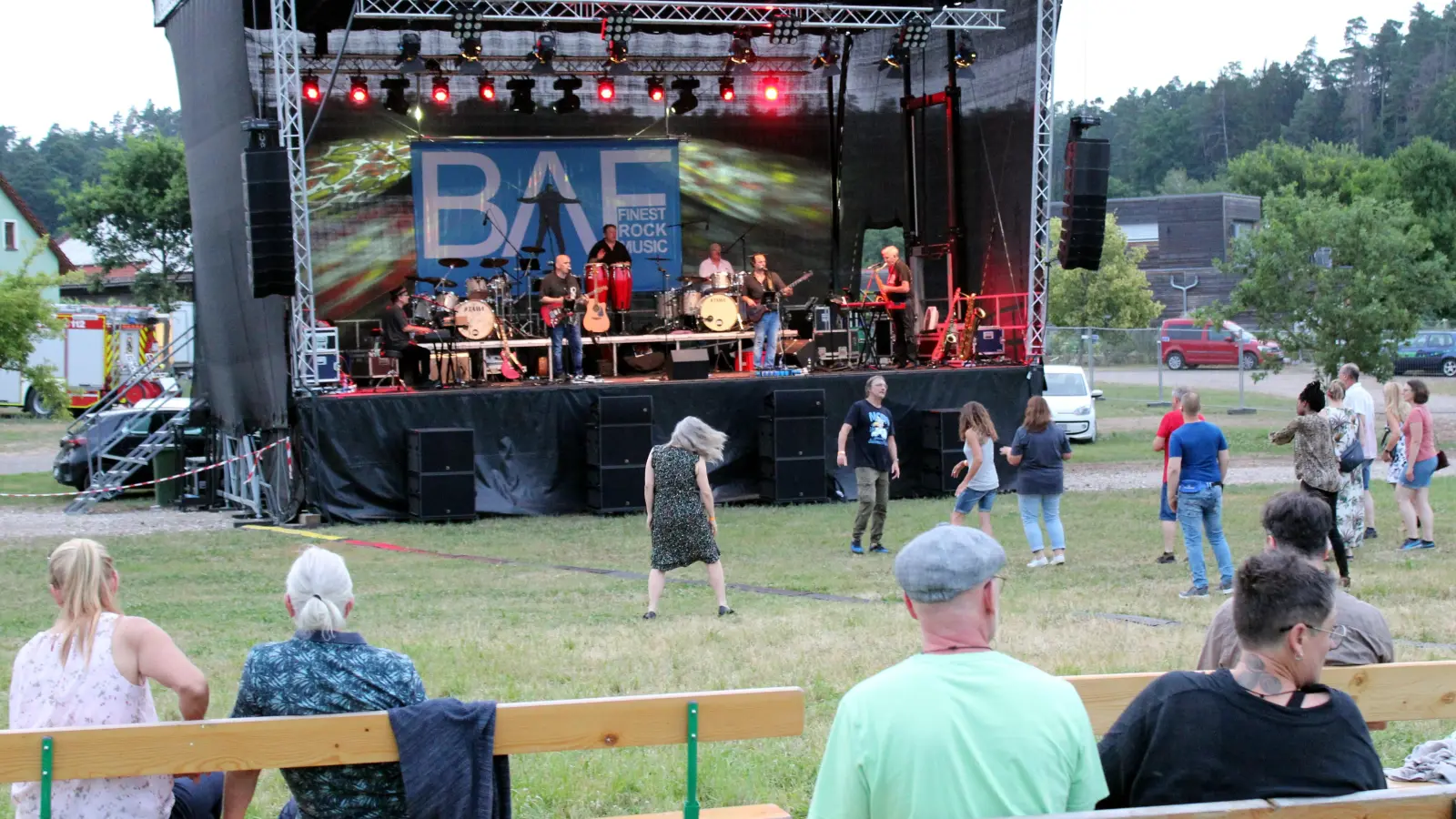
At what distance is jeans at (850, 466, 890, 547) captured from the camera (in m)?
13.2

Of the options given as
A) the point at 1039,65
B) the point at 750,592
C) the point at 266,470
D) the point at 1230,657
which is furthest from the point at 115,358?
the point at 1230,657

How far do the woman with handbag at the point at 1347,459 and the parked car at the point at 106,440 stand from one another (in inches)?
551

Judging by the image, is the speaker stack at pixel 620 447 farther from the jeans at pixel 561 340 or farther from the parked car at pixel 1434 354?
the parked car at pixel 1434 354

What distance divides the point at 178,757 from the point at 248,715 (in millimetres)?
280

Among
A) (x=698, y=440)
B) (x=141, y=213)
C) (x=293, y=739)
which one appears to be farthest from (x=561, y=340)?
(x=141, y=213)

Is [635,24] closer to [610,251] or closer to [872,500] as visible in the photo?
[610,251]

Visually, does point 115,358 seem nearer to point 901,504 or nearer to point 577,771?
point 901,504

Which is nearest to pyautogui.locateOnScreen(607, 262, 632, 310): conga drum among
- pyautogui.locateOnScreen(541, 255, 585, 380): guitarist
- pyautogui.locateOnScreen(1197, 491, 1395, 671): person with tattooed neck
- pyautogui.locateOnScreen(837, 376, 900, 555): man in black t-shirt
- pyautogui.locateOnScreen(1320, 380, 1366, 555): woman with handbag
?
pyautogui.locateOnScreen(541, 255, 585, 380): guitarist

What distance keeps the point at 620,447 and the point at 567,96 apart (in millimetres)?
6539


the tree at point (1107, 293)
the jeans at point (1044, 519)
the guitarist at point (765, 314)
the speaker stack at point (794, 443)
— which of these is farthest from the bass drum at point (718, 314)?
the tree at point (1107, 293)

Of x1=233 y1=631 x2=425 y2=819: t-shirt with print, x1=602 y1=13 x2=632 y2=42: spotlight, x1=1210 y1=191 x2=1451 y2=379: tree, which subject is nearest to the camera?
x1=233 y1=631 x2=425 y2=819: t-shirt with print

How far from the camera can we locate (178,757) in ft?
12.5

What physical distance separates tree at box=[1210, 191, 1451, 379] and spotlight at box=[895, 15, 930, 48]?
853cm

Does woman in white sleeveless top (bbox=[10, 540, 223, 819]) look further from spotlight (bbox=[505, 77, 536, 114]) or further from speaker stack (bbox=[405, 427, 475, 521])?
spotlight (bbox=[505, 77, 536, 114])
